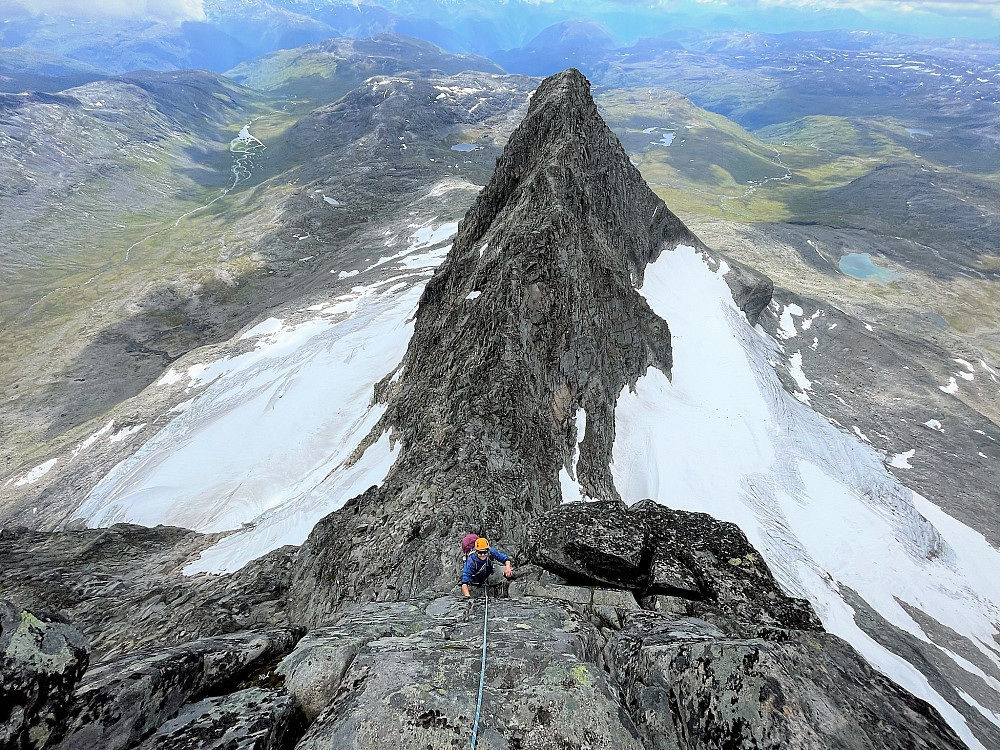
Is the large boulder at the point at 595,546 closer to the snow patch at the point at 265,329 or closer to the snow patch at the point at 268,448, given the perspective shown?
the snow patch at the point at 268,448

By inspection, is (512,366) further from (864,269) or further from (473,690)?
(864,269)

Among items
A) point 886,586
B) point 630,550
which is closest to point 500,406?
point 630,550

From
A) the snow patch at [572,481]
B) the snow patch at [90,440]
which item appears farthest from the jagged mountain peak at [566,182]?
the snow patch at [90,440]

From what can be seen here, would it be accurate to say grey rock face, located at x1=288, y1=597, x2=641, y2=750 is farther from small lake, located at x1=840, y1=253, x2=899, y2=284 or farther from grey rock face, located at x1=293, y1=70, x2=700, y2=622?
small lake, located at x1=840, y1=253, x2=899, y2=284

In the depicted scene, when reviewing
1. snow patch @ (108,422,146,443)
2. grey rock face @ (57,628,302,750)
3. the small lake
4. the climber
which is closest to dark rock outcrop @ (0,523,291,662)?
grey rock face @ (57,628,302,750)

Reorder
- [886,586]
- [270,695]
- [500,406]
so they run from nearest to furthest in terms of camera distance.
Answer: [270,695]
[500,406]
[886,586]

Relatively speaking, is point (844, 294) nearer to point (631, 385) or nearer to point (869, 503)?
point (869, 503)

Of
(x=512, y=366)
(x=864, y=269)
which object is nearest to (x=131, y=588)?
(x=512, y=366)
